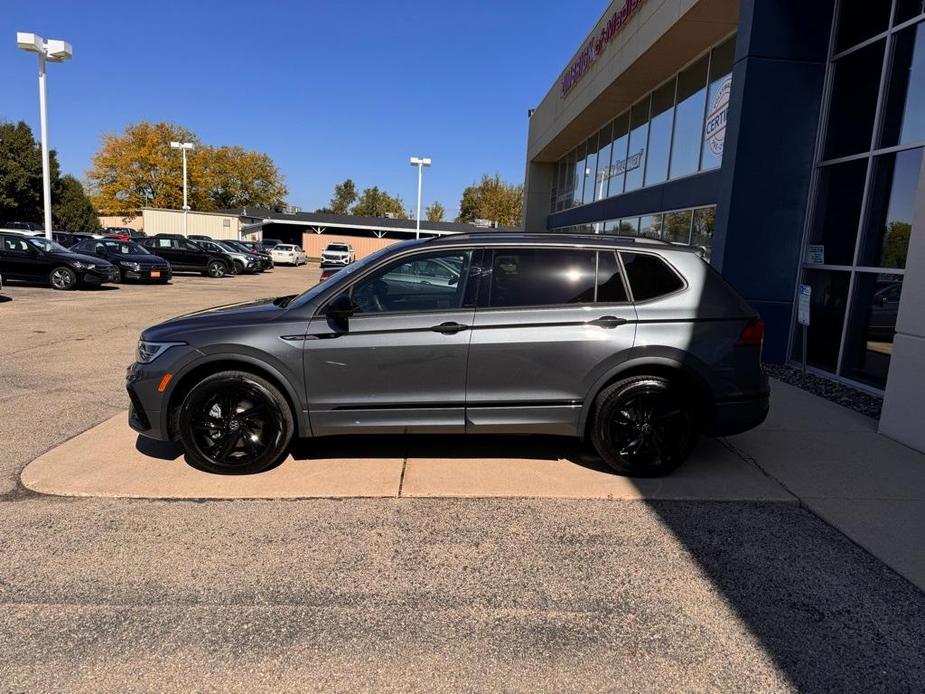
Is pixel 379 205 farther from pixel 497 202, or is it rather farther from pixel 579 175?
pixel 579 175

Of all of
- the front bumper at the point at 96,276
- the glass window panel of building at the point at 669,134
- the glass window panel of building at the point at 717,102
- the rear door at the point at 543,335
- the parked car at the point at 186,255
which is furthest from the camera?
the parked car at the point at 186,255

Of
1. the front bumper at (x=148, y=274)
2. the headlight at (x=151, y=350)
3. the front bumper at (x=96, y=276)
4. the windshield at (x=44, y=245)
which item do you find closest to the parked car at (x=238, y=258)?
the front bumper at (x=148, y=274)

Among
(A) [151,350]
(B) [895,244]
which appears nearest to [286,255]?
(B) [895,244]

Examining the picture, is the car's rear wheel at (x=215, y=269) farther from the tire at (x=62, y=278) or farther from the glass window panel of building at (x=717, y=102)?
the glass window panel of building at (x=717, y=102)

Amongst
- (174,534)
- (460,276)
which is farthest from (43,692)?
(460,276)

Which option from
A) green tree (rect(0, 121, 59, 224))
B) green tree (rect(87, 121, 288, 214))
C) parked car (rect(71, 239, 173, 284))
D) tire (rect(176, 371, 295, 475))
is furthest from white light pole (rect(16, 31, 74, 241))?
green tree (rect(87, 121, 288, 214))

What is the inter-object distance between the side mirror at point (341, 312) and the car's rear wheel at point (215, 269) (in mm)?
26173

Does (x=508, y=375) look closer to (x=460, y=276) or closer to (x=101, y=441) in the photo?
(x=460, y=276)

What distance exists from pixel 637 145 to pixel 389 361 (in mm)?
13758

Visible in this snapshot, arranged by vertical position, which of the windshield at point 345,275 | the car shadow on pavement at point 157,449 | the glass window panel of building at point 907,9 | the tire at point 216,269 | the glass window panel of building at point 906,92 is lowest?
the car shadow on pavement at point 157,449

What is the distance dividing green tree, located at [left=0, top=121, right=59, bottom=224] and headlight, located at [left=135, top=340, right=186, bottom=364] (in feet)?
177

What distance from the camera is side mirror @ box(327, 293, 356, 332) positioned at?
429 centimetres

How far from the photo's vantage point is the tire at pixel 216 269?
2809cm

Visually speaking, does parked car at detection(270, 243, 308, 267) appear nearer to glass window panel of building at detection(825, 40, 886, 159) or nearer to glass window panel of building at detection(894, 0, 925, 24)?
glass window panel of building at detection(825, 40, 886, 159)
